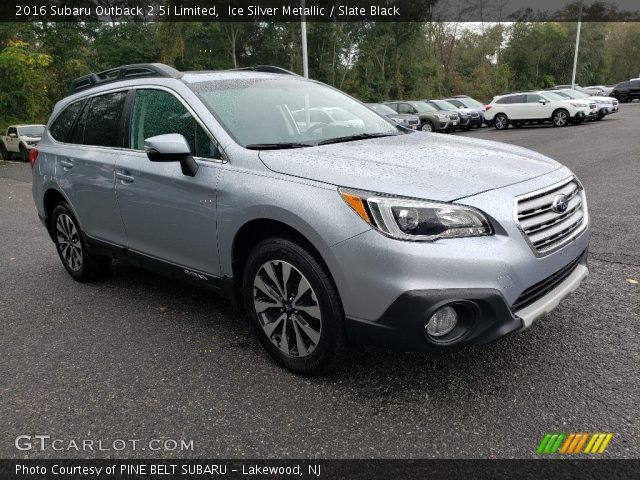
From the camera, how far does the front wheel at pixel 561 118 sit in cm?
2242

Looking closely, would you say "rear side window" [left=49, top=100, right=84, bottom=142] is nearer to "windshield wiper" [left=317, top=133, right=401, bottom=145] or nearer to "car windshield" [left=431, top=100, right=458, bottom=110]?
"windshield wiper" [left=317, top=133, right=401, bottom=145]

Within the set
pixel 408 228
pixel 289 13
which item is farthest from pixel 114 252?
pixel 289 13

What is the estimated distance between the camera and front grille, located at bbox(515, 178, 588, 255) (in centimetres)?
275

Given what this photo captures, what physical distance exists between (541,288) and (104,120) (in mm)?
3506

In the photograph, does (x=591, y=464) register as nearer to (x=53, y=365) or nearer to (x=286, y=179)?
(x=286, y=179)

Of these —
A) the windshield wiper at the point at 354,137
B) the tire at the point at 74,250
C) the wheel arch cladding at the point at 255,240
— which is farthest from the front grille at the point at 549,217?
the tire at the point at 74,250

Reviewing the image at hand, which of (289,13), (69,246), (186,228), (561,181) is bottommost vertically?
(69,246)

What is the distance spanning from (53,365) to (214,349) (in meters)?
1.00

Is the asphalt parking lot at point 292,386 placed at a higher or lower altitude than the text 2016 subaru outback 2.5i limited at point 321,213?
lower

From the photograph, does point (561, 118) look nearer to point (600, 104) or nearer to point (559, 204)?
point (600, 104)

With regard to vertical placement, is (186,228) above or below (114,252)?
above

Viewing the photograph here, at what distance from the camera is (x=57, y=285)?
16.6 ft

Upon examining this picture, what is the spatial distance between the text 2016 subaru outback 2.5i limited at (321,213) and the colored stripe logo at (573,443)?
1.69 ft

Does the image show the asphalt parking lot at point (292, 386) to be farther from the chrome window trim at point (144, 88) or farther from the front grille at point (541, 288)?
the chrome window trim at point (144, 88)
